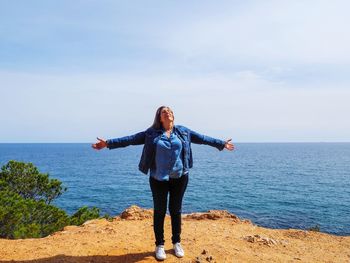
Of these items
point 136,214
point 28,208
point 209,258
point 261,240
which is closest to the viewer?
point 209,258

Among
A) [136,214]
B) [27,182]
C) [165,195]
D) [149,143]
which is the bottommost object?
[27,182]

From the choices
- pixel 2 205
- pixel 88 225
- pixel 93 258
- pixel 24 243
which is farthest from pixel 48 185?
pixel 93 258

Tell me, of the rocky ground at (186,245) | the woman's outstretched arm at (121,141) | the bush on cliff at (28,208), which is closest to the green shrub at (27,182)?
the bush on cliff at (28,208)

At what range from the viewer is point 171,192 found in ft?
21.9

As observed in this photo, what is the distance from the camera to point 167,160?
6.43 m

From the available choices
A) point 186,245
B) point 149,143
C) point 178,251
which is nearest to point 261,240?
point 186,245

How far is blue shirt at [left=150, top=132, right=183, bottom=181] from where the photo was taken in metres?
6.40

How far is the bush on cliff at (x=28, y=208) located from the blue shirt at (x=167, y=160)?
12.4m

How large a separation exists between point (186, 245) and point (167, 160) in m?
2.69

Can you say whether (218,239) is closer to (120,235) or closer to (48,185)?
(120,235)

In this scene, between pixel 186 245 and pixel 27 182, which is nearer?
pixel 186 245

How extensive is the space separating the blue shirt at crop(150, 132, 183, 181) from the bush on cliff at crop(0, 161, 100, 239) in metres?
12.4

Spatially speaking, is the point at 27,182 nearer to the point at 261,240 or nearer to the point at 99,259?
the point at 99,259

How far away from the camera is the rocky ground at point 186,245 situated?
24.1 ft
